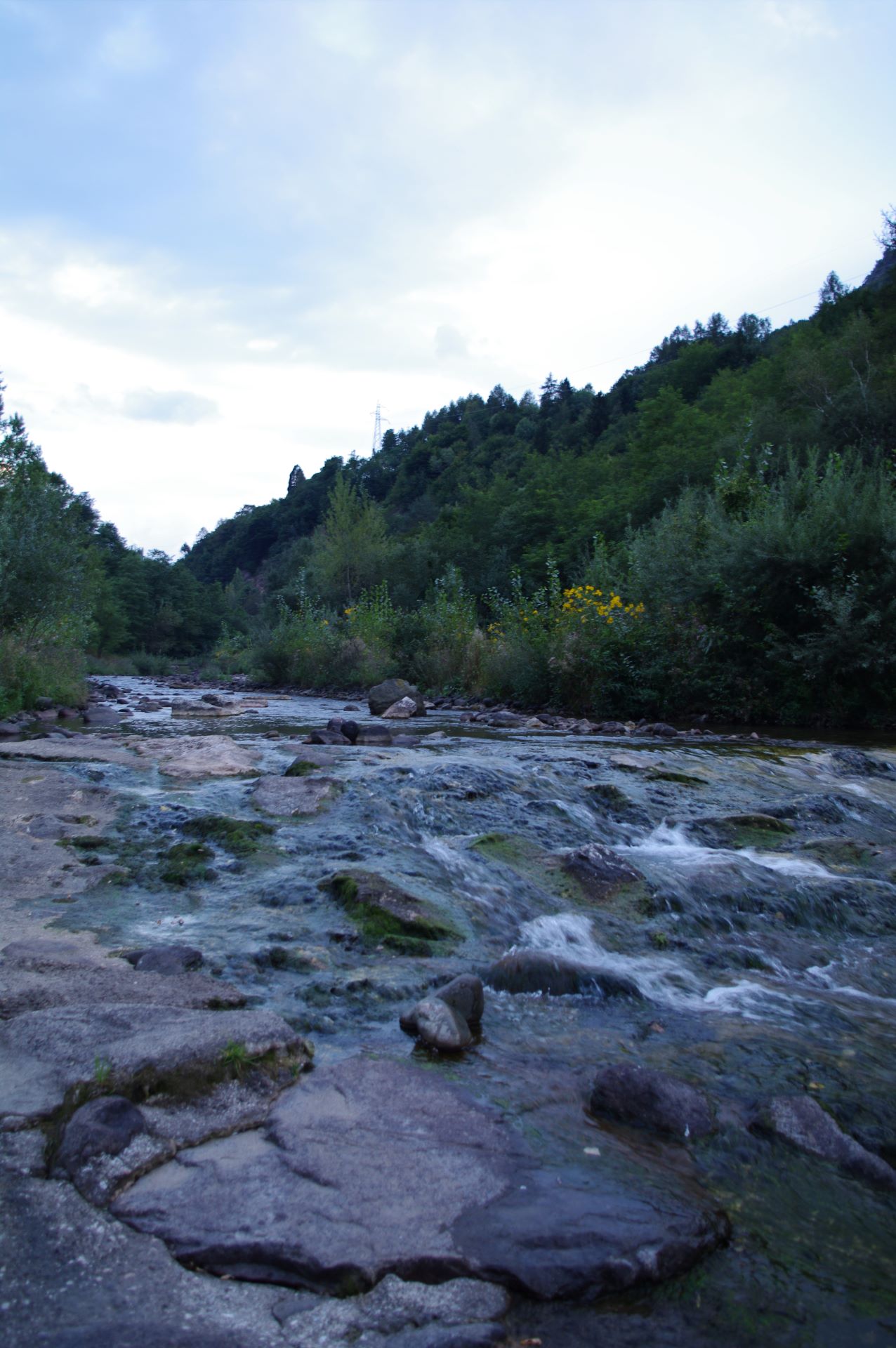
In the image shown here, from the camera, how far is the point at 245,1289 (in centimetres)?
190

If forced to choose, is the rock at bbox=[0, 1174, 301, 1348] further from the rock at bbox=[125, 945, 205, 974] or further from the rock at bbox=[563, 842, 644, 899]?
the rock at bbox=[563, 842, 644, 899]

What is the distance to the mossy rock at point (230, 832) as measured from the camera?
5.90 m

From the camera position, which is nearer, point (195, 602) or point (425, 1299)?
point (425, 1299)

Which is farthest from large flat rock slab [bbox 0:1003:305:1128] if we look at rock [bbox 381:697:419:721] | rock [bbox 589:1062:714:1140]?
rock [bbox 381:697:419:721]

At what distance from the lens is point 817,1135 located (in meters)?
2.76

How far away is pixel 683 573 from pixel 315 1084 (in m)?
14.8

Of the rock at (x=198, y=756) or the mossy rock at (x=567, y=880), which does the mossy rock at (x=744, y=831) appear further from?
the rock at (x=198, y=756)

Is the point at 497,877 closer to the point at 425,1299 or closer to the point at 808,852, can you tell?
the point at 808,852

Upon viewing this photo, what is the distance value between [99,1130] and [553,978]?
2.25 m

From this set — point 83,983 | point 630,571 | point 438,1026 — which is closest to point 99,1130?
point 83,983

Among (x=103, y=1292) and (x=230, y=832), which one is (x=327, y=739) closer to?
(x=230, y=832)

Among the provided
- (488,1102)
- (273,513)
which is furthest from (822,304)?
(273,513)

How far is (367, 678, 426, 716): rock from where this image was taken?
17.6 meters

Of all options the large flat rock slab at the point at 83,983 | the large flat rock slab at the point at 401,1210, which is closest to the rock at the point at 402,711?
the large flat rock slab at the point at 83,983
